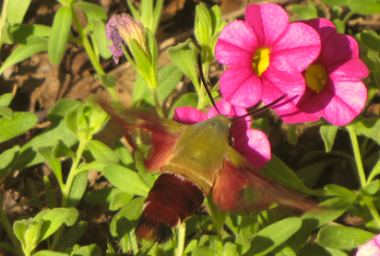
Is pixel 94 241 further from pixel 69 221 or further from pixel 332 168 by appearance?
pixel 332 168

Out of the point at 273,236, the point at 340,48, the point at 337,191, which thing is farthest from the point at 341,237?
the point at 340,48

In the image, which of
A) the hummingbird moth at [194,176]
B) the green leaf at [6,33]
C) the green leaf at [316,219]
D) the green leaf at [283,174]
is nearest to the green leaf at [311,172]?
the green leaf at [283,174]

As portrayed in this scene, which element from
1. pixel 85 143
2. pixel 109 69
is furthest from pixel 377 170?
pixel 109 69

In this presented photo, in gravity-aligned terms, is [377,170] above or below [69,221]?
below

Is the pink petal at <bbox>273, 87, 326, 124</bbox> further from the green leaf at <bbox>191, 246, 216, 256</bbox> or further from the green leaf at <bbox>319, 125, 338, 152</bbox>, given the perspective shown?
the green leaf at <bbox>191, 246, 216, 256</bbox>

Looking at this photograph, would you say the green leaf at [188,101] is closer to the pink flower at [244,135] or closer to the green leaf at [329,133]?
the pink flower at [244,135]

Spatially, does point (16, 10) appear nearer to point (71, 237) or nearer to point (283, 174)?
point (71, 237)
